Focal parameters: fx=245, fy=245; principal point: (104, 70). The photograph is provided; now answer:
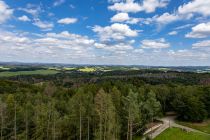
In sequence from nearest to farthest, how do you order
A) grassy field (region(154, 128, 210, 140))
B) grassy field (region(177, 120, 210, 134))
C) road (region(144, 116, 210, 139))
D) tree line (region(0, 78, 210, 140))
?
tree line (region(0, 78, 210, 140)) → grassy field (region(154, 128, 210, 140)) → road (region(144, 116, 210, 139)) → grassy field (region(177, 120, 210, 134))

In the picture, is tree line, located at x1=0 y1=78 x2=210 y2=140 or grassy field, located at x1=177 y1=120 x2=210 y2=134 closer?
tree line, located at x1=0 y1=78 x2=210 y2=140

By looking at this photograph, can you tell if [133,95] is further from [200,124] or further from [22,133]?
[200,124]

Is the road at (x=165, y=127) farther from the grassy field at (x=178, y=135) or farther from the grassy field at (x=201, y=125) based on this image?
the grassy field at (x=201, y=125)

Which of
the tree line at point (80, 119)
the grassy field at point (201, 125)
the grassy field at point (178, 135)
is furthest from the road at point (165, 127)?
the tree line at point (80, 119)

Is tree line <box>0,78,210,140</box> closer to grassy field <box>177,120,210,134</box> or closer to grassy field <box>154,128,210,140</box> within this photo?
grassy field <box>154,128,210,140</box>

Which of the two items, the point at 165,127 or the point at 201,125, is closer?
the point at 165,127

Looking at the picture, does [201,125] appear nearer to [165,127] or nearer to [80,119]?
[165,127]

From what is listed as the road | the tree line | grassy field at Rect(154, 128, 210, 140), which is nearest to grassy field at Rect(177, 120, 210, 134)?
the road

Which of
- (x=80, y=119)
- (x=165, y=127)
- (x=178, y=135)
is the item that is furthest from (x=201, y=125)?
(x=80, y=119)

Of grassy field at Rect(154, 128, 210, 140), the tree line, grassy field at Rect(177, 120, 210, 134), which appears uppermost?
the tree line
